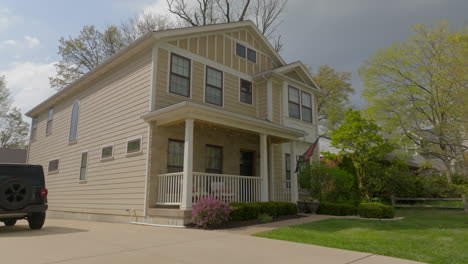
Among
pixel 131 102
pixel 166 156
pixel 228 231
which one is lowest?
pixel 228 231

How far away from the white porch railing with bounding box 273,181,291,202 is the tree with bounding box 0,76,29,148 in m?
30.2

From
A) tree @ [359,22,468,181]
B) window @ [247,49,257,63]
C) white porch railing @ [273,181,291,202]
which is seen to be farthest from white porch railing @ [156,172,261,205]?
tree @ [359,22,468,181]

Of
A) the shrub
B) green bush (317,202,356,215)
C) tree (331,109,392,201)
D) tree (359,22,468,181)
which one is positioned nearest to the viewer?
the shrub

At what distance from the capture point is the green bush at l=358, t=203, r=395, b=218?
10594 millimetres

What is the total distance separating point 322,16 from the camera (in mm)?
13969

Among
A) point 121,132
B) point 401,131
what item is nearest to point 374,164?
point 401,131

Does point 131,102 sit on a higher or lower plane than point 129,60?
lower

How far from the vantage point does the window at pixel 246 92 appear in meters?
13.7

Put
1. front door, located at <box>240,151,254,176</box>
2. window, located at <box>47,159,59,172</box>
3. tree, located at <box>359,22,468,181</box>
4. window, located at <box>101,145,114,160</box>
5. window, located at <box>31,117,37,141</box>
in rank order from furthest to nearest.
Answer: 1. window, located at <box>31,117,37,141</box>
2. tree, located at <box>359,22,468,181</box>
3. window, located at <box>47,159,59,172</box>
4. front door, located at <box>240,151,254,176</box>
5. window, located at <box>101,145,114,160</box>

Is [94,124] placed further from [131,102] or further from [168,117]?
[168,117]

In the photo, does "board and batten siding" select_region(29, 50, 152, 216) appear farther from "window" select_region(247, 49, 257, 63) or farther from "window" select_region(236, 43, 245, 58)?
"window" select_region(247, 49, 257, 63)

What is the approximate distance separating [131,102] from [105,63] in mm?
2307

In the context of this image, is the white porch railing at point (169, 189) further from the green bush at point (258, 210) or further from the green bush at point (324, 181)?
the green bush at point (324, 181)

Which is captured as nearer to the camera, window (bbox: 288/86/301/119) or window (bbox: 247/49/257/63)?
window (bbox: 247/49/257/63)
